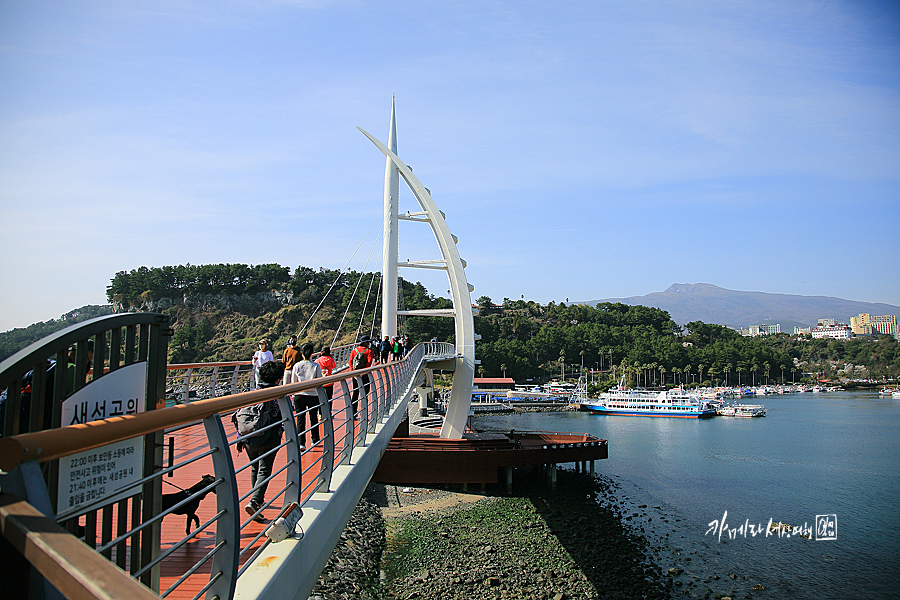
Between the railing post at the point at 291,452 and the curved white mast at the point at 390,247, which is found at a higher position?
the curved white mast at the point at 390,247

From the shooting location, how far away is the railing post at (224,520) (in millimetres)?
2361

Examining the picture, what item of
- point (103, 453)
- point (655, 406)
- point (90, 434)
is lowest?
point (655, 406)

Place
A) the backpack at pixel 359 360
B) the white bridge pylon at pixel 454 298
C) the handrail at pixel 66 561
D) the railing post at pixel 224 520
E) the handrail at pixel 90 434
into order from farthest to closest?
the white bridge pylon at pixel 454 298, the backpack at pixel 359 360, the railing post at pixel 224 520, the handrail at pixel 90 434, the handrail at pixel 66 561

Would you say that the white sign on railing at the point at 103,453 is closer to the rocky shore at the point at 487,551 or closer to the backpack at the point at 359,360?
the backpack at the point at 359,360

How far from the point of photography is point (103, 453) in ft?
6.23

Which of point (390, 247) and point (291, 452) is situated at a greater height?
point (390, 247)

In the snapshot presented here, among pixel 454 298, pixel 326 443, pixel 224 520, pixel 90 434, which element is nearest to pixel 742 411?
pixel 454 298

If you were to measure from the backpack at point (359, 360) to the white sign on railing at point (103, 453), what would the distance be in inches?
329

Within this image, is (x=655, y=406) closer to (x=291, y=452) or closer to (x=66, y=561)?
(x=291, y=452)

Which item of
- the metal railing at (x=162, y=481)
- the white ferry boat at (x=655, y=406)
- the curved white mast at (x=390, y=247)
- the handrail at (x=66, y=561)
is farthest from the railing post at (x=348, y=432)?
the white ferry boat at (x=655, y=406)

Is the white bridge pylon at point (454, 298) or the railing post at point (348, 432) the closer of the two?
the railing post at point (348, 432)

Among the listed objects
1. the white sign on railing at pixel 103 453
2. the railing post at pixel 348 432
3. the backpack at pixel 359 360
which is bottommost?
the railing post at pixel 348 432

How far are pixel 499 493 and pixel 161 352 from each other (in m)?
22.3

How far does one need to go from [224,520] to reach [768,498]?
27.2 metres
